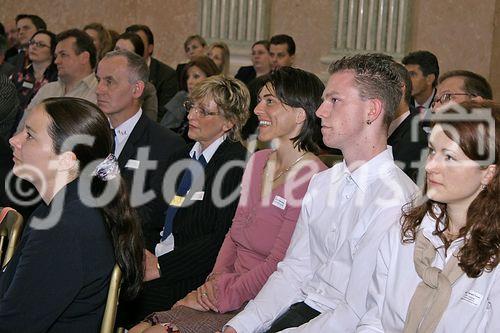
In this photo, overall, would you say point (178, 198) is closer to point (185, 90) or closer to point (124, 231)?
point (124, 231)

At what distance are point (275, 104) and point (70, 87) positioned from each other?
2.74 metres

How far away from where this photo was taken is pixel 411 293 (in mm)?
2256

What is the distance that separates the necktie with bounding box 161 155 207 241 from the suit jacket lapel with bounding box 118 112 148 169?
0.41 metres

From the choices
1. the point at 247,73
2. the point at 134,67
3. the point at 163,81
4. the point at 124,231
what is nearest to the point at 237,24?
the point at 247,73

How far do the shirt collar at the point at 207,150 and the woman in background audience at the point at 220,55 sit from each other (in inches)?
142

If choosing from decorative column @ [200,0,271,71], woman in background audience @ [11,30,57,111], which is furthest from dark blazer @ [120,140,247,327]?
decorative column @ [200,0,271,71]

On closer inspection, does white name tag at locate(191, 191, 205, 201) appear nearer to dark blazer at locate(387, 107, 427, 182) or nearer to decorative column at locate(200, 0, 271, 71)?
dark blazer at locate(387, 107, 427, 182)

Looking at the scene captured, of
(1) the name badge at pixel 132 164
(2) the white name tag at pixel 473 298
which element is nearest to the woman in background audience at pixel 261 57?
(1) the name badge at pixel 132 164

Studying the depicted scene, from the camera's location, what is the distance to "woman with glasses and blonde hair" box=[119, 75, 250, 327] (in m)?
3.48

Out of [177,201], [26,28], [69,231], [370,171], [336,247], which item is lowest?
[177,201]

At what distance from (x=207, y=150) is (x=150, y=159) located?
1.25ft

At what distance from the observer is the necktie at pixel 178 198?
373cm

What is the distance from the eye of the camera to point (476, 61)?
6883 millimetres

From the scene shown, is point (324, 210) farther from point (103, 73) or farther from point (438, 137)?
point (103, 73)
